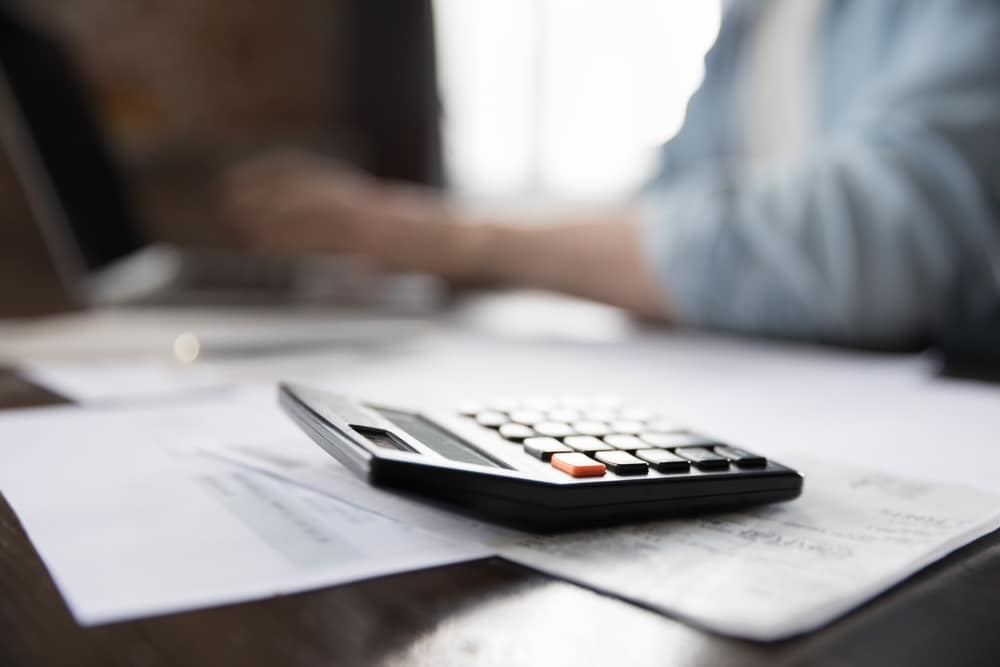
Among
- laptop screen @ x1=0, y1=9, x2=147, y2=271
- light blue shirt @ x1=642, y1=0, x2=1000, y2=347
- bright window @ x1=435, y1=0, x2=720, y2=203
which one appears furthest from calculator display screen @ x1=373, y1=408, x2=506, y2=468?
bright window @ x1=435, y1=0, x2=720, y2=203

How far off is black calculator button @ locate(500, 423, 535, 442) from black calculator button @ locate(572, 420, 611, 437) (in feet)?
0.05

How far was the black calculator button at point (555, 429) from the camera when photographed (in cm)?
27

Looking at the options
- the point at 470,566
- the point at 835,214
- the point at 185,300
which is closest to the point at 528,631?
the point at 470,566

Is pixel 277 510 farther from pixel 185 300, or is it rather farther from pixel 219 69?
pixel 219 69

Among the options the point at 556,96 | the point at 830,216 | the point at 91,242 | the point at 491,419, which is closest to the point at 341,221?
the point at 91,242

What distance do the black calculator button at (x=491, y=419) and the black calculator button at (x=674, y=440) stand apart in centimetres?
5

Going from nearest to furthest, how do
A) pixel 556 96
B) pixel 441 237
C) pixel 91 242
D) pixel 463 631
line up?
pixel 463 631 < pixel 91 242 < pixel 441 237 < pixel 556 96

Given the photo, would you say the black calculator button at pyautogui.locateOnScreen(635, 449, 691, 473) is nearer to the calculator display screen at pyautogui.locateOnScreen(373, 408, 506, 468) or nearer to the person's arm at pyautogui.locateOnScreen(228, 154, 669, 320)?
the calculator display screen at pyautogui.locateOnScreen(373, 408, 506, 468)

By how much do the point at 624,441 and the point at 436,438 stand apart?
58 millimetres

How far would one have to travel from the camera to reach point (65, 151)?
773 millimetres

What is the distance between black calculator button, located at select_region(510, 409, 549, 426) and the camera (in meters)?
0.29

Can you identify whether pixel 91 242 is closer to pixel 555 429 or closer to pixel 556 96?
pixel 555 429

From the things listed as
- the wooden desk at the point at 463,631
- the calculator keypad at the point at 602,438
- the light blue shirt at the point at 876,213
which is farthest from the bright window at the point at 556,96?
the wooden desk at the point at 463,631

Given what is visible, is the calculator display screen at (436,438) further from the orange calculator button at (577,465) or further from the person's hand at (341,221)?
the person's hand at (341,221)
